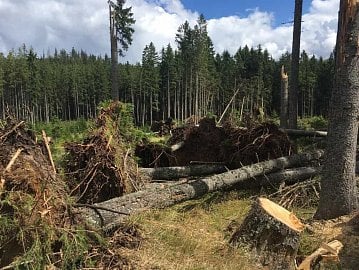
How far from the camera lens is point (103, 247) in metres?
5.38

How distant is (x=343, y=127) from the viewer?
691cm

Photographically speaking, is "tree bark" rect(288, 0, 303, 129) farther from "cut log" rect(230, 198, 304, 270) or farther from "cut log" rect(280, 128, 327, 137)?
"cut log" rect(230, 198, 304, 270)

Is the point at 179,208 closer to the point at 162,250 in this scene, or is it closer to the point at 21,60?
the point at 162,250

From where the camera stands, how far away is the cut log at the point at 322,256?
5.35 m

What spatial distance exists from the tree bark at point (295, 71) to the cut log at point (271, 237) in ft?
33.1

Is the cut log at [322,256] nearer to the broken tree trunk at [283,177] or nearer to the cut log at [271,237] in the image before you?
the cut log at [271,237]

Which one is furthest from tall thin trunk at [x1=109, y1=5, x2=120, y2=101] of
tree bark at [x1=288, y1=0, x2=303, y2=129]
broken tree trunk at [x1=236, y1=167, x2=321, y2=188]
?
broken tree trunk at [x1=236, y1=167, x2=321, y2=188]

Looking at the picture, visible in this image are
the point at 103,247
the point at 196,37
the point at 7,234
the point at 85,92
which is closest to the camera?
the point at 7,234

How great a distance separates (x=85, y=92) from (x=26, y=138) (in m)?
82.8

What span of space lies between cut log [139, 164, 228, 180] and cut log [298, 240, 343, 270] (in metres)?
4.42

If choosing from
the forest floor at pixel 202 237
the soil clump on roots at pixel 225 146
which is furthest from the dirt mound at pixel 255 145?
the forest floor at pixel 202 237

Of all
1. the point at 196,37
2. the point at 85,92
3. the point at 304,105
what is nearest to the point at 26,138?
the point at 196,37

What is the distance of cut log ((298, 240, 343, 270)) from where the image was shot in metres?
5.35

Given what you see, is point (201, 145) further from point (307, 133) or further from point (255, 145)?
point (307, 133)
